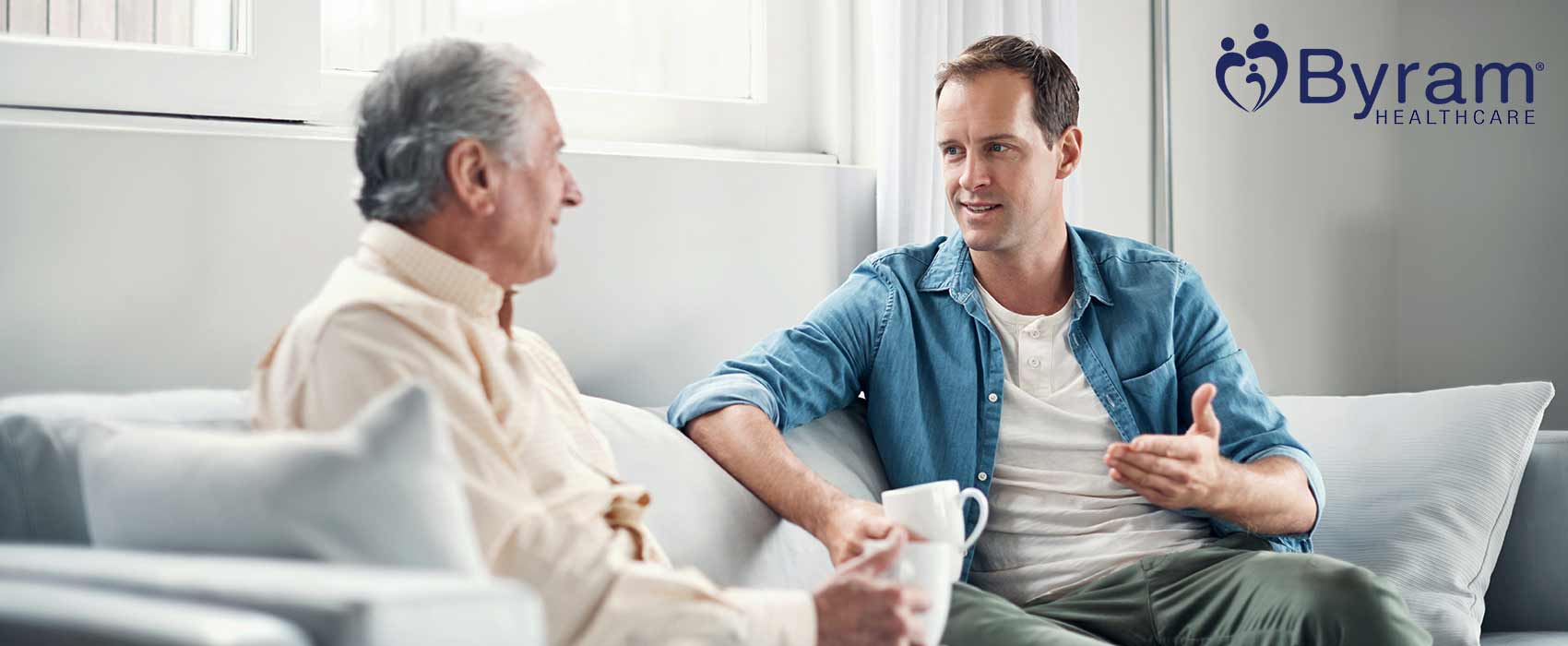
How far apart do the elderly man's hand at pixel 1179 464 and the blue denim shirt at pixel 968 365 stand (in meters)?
0.23

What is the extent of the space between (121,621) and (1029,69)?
1.70m

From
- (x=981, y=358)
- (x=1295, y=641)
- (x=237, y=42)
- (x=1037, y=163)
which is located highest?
(x=237, y=42)

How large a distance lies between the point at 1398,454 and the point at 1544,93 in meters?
1.65

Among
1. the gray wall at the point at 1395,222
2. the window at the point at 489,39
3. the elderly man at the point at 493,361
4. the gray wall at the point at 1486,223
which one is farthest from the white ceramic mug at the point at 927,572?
the gray wall at the point at 1486,223

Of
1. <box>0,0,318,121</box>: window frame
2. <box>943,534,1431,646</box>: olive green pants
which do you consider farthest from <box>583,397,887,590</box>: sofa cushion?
<box>0,0,318,121</box>: window frame

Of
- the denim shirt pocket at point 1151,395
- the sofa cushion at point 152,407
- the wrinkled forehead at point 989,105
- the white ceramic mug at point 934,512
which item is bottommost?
the white ceramic mug at point 934,512

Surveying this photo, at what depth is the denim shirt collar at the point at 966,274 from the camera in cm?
221

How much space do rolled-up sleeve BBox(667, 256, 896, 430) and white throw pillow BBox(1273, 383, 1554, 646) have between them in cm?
76

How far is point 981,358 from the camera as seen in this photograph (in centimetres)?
216

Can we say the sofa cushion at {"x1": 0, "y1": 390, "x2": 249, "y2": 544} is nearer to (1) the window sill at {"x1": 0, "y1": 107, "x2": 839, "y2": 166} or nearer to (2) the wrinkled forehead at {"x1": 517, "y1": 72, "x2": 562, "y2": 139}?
(2) the wrinkled forehead at {"x1": 517, "y1": 72, "x2": 562, "y2": 139}

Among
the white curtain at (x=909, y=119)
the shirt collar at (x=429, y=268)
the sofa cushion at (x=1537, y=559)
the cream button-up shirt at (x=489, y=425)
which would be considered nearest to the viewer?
the cream button-up shirt at (x=489, y=425)

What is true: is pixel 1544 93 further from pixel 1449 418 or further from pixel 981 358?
pixel 981 358

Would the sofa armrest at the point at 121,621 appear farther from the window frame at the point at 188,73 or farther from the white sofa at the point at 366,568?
the window frame at the point at 188,73

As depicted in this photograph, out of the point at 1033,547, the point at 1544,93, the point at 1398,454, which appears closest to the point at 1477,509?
the point at 1398,454
